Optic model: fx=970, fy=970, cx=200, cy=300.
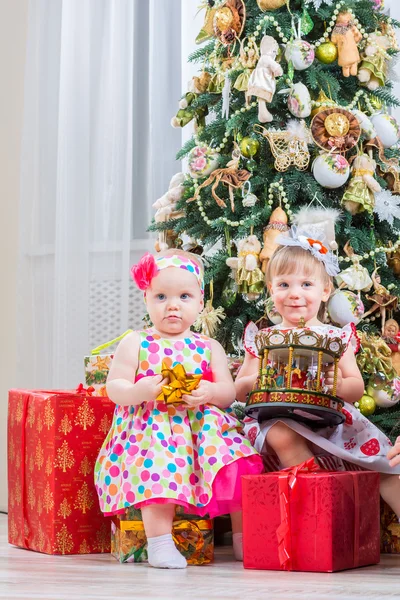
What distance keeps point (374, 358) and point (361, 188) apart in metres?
0.43

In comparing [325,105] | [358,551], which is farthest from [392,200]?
[358,551]

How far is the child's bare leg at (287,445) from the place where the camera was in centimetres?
211

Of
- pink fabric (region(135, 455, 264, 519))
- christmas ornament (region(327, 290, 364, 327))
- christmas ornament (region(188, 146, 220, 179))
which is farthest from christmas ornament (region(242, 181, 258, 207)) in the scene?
pink fabric (region(135, 455, 264, 519))

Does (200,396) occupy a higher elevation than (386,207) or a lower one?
lower

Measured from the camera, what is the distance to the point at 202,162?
255 cm

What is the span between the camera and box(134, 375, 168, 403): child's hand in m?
2.00

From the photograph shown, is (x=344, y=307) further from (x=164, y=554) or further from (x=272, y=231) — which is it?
(x=164, y=554)

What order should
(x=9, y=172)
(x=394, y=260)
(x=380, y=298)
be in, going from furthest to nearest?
(x=9, y=172)
(x=394, y=260)
(x=380, y=298)

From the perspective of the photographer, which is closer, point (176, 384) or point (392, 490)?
point (176, 384)

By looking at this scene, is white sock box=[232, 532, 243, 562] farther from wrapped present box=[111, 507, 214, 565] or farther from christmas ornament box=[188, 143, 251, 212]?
christmas ornament box=[188, 143, 251, 212]

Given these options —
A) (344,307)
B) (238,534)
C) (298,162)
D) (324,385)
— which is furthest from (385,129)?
(238,534)

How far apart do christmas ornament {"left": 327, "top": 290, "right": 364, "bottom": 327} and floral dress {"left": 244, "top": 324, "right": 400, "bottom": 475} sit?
0.10 meters

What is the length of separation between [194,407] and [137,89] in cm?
166

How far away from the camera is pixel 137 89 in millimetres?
3426
